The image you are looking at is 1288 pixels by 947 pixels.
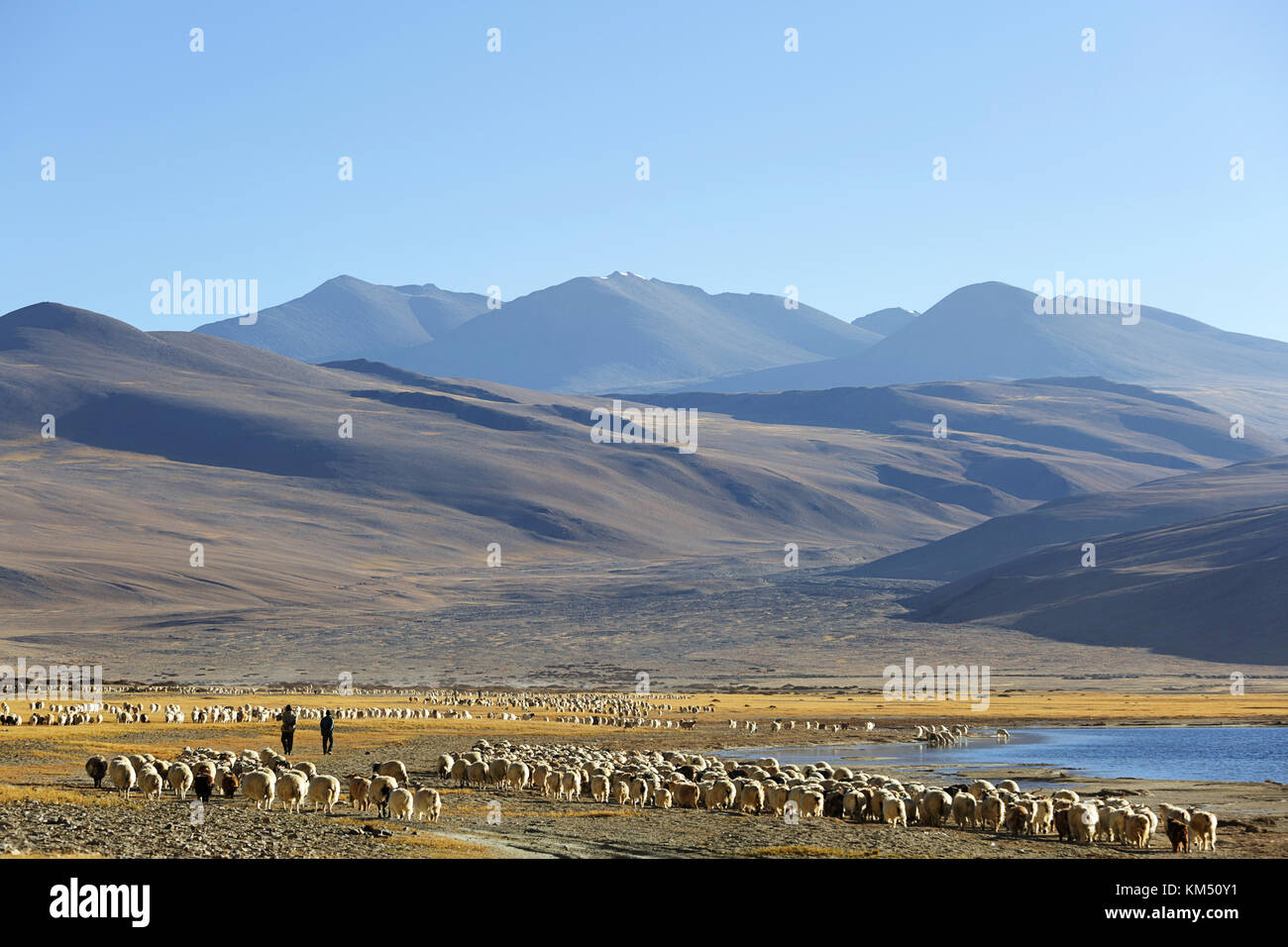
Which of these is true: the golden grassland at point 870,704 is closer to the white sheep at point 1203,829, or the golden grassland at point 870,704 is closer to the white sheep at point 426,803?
the white sheep at point 426,803

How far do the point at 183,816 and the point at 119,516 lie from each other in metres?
176

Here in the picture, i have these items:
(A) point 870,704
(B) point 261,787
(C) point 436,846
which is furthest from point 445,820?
(A) point 870,704

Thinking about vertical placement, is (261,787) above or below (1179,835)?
above

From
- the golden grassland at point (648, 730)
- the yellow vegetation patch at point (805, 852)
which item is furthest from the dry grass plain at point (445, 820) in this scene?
the golden grassland at point (648, 730)

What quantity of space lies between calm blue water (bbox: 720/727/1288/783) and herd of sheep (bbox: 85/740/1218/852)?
1081cm

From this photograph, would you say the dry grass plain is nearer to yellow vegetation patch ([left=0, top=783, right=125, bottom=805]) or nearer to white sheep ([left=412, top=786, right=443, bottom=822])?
yellow vegetation patch ([left=0, top=783, right=125, bottom=805])

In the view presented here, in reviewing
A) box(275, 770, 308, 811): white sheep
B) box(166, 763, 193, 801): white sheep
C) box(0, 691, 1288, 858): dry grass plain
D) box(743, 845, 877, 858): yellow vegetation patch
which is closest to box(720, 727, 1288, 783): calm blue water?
box(0, 691, 1288, 858): dry grass plain

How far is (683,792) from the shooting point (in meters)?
26.4

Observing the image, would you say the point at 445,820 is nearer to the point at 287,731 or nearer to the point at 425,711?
the point at 287,731

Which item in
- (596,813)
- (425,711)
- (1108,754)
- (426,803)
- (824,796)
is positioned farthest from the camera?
(425,711)

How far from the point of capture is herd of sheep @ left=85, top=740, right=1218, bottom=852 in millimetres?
22359

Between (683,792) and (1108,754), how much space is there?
23607 millimetres

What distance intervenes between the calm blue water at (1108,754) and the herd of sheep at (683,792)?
10814mm

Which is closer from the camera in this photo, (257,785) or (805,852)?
(805,852)
